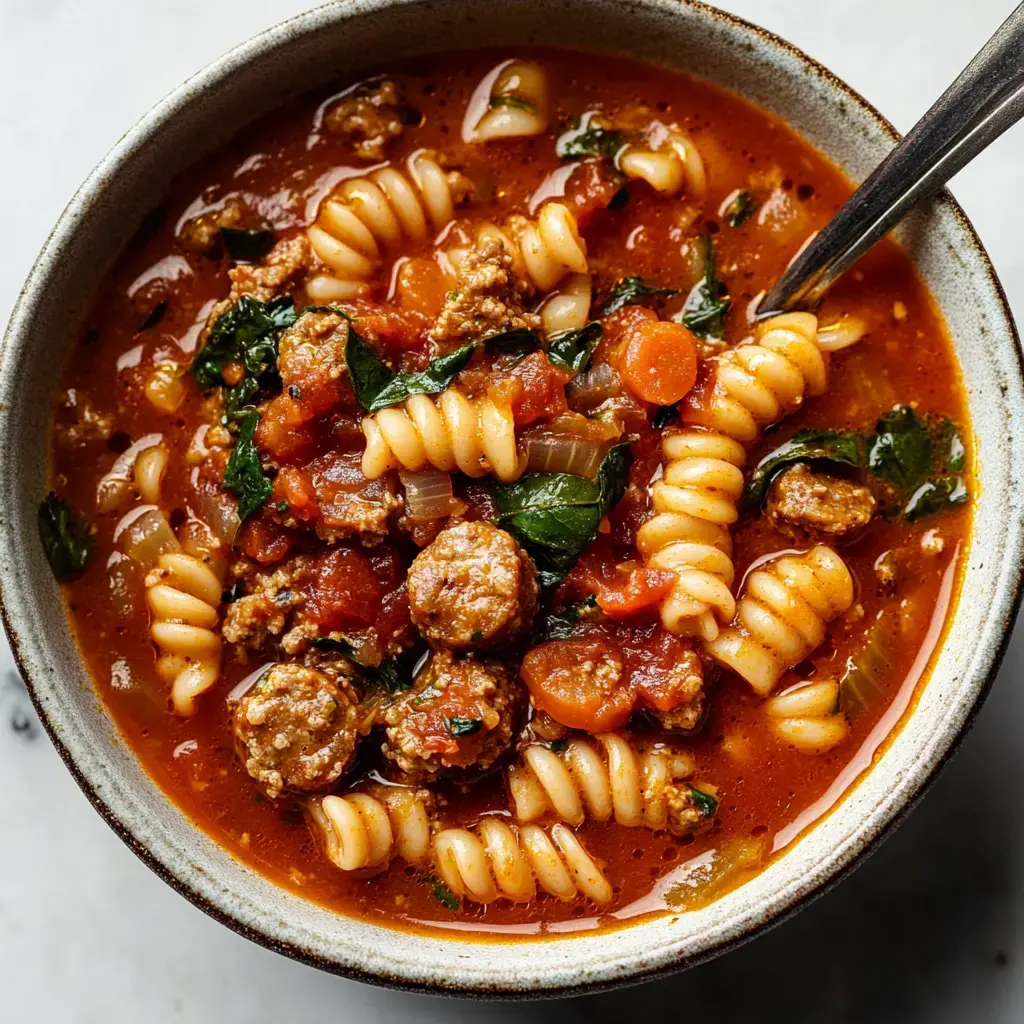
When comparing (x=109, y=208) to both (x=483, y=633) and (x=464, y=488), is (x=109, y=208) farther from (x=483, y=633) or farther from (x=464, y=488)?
(x=483, y=633)

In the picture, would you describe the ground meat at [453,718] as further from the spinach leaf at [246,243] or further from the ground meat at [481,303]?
the spinach leaf at [246,243]

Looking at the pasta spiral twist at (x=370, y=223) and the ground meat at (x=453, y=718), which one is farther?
the pasta spiral twist at (x=370, y=223)

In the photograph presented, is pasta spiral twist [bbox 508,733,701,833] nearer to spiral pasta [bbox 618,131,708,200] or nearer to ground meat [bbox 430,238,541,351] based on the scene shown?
ground meat [bbox 430,238,541,351]

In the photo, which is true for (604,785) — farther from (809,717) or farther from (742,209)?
(742,209)

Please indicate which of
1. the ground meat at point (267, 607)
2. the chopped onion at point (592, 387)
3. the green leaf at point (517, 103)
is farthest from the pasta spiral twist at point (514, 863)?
the green leaf at point (517, 103)

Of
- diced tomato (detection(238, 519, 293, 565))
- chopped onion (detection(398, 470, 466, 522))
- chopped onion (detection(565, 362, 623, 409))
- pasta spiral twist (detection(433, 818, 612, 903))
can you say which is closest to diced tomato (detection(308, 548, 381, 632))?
diced tomato (detection(238, 519, 293, 565))
